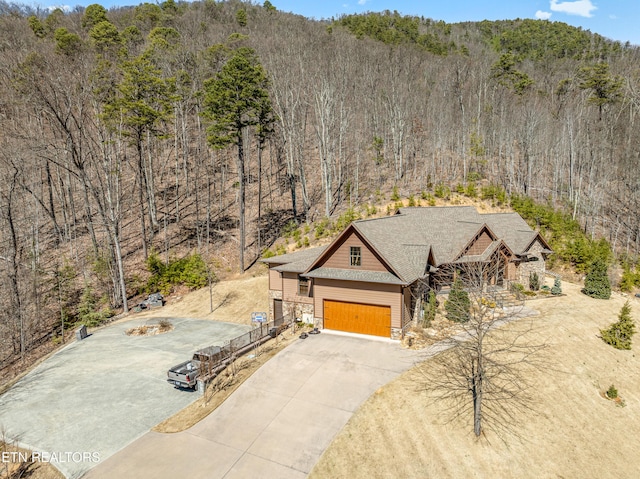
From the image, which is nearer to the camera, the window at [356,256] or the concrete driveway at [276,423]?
the concrete driveway at [276,423]

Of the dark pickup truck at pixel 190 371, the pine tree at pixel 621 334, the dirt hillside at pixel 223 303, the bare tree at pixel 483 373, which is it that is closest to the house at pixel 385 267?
the dirt hillside at pixel 223 303

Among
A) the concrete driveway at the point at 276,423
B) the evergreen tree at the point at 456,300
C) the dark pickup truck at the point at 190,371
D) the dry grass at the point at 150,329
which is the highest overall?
the evergreen tree at the point at 456,300

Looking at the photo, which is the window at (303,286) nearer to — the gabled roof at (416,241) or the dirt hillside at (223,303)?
the gabled roof at (416,241)

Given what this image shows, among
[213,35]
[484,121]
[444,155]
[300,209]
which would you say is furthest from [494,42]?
[300,209]

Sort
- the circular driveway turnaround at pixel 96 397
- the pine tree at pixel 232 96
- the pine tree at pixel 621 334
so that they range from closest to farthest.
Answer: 1. the circular driveway turnaround at pixel 96 397
2. the pine tree at pixel 621 334
3. the pine tree at pixel 232 96

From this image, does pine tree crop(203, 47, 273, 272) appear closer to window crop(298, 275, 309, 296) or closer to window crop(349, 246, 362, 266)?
window crop(298, 275, 309, 296)

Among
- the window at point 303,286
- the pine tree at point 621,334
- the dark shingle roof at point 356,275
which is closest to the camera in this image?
the dark shingle roof at point 356,275

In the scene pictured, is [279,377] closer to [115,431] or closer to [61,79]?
[115,431]

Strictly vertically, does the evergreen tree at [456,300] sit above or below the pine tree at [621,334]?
above
